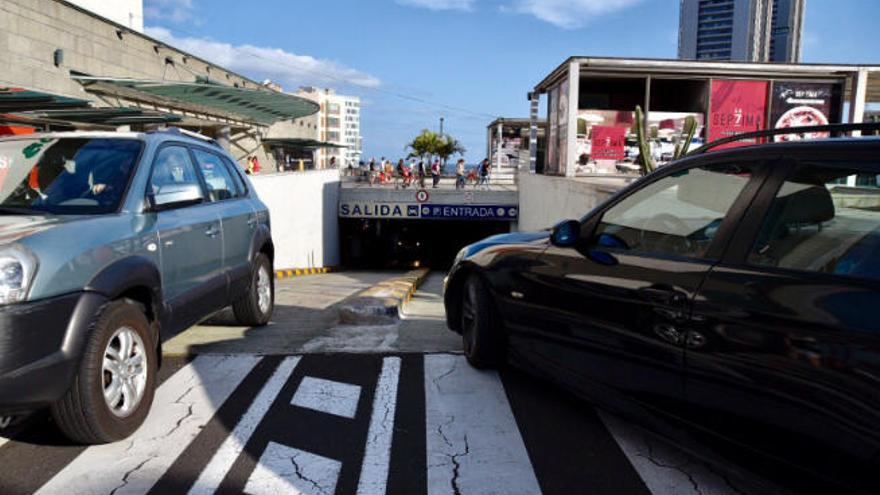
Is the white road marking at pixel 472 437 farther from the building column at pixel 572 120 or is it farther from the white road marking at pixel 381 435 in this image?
the building column at pixel 572 120

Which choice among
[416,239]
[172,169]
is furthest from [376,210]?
[172,169]

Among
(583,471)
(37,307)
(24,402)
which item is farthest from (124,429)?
(583,471)

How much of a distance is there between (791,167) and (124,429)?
3.41 m

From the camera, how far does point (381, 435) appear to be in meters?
3.50

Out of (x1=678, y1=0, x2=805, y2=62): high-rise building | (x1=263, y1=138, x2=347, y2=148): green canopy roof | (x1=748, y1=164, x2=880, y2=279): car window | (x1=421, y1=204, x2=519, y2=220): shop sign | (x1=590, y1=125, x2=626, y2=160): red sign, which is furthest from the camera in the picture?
(x1=678, y1=0, x2=805, y2=62): high-rise building

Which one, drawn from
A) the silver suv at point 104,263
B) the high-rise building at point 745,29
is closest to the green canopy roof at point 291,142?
the silver suv at point 104,263

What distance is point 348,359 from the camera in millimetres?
4840

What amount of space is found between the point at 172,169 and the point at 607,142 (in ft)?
52.0

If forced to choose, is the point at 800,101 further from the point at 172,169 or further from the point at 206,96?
the point at 172,169

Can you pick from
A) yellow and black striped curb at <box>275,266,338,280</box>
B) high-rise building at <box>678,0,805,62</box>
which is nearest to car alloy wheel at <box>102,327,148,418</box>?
yellow and black striped curb at <box>275,266,338,280</box>

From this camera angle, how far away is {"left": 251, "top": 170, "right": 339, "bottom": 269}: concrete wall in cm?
→ 2050

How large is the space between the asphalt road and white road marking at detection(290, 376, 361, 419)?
12 millimetres

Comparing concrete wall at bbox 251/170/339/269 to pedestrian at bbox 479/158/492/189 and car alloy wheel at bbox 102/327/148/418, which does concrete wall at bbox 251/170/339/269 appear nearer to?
pedestrian at bbox 479/158/492/189

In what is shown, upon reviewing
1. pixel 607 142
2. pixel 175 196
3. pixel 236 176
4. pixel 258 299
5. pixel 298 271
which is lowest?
pixel 298 271
